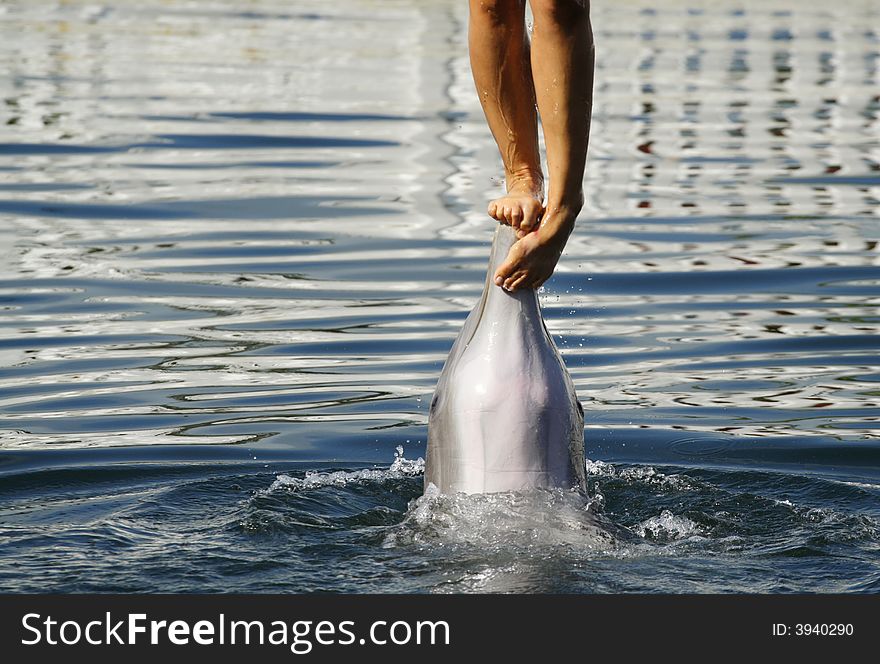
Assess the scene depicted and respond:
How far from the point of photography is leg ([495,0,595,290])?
5340 millimetres

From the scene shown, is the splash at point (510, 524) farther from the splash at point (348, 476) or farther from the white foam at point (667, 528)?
the splash at point (348, 476)

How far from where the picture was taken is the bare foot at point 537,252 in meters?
5.46

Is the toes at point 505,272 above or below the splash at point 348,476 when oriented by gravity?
above

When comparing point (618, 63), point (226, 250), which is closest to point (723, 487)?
point (226, 250)

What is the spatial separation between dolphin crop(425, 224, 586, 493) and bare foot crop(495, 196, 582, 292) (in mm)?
59

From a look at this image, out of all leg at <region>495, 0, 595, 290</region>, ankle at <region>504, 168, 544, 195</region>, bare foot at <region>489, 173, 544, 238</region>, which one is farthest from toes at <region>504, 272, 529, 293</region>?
ankle at <region>504, 168, 544, 195</region>

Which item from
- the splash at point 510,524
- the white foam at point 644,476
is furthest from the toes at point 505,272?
the white foam at point 644,476

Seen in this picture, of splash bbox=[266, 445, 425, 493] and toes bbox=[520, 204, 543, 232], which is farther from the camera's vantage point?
splash bbox=[266, 445, 425, 493]

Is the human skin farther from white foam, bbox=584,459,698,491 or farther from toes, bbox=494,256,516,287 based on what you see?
white foam, bbox=584,459,698,491

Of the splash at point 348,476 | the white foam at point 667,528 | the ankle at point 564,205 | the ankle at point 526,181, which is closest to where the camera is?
the ankle at point 564,205

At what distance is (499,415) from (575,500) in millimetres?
440

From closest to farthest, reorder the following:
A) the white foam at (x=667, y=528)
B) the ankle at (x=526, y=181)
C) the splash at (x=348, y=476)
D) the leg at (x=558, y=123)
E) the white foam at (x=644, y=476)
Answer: the leg at (x=558, y=123)
the ankle at (x=526, y=181)
the white foam at (x=667, y=528)
the splash at (x=348, y=476)
the white foam at (x=644, y=476)

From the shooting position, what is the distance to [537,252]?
215 inches

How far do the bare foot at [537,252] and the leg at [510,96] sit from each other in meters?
0.07
